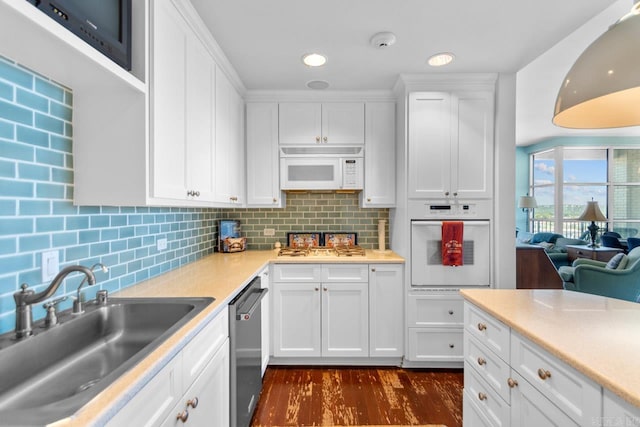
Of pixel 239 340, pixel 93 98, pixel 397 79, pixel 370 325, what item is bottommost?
pixel 370 325

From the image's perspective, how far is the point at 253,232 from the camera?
10.3 ft

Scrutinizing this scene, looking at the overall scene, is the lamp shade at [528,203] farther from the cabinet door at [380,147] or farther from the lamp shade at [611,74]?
the lamp shade at [611,74]

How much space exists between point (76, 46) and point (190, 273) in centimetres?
138

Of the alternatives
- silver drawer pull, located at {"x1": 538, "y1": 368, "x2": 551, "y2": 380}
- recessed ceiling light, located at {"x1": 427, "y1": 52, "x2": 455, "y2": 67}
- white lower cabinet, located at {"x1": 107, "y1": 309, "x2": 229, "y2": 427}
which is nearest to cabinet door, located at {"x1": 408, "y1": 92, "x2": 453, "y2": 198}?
recessed ceiling light, located at {"x1": 427, "y1": 52, "x2": 455, "y2": 67}

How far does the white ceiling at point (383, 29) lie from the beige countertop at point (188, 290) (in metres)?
1.54

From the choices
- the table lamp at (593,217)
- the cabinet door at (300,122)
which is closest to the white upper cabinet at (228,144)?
the cabinet door at (300,122)

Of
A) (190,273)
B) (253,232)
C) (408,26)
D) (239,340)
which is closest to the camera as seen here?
(239,340)

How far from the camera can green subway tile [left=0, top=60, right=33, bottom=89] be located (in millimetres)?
1011

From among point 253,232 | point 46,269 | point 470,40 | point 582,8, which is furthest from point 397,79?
point 46,269

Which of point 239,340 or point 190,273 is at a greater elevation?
point 190,273

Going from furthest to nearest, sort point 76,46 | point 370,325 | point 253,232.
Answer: point 253,232, point 370,325, point 76,46

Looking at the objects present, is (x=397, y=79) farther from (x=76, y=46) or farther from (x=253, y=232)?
(x=76, y=46)

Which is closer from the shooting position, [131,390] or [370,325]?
[131,390]

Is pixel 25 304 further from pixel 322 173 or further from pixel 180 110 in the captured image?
pixel 322 173
